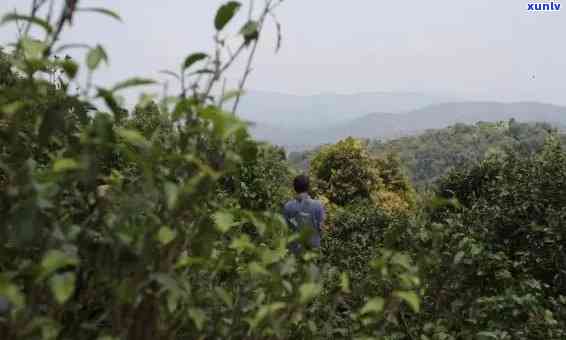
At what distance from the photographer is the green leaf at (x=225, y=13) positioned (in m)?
1.61

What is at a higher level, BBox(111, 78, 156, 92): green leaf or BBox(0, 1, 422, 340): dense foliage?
BBox(111, 78, 156, 92): green leaf

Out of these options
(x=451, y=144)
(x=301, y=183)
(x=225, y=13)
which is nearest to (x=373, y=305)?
(x=225, y=13)

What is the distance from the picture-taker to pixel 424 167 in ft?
203

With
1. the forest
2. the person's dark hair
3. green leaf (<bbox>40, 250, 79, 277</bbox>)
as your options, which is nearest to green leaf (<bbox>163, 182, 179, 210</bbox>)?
the forest

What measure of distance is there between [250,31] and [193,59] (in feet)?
0.65

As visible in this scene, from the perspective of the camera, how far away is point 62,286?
1.34 meters

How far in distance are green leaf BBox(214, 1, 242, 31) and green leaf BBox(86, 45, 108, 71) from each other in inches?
13.5

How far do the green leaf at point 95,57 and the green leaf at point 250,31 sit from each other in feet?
1.40

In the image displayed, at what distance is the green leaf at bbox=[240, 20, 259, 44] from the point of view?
5.70ft

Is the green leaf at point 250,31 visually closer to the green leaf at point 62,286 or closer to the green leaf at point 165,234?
the green leaf at point 165,234

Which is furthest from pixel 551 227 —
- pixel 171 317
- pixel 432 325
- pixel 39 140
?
pixel 39 140

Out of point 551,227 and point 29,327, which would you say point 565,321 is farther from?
point 29,327

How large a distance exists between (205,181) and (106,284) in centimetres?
46

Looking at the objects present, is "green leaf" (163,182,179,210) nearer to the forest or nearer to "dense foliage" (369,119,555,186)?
the forest
